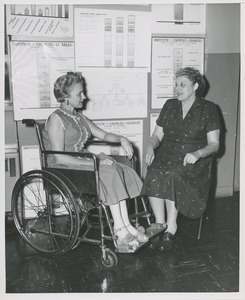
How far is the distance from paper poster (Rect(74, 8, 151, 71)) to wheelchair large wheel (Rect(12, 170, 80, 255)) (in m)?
1.27

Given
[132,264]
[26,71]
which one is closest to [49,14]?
[26,71]

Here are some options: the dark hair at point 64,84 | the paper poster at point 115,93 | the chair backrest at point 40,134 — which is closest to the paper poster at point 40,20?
the paper poster at point 115,93

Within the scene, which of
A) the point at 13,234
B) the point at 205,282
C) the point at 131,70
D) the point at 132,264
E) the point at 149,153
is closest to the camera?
the point at 205,282

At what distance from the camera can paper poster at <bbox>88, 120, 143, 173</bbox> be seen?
13.3 feet

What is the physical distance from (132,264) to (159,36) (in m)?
2.23

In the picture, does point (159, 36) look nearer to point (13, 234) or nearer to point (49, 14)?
point (49, 14)

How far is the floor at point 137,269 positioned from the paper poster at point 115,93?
1.33 meters

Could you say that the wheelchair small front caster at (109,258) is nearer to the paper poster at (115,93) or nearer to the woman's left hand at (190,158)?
the woman's left hand at (190,158)

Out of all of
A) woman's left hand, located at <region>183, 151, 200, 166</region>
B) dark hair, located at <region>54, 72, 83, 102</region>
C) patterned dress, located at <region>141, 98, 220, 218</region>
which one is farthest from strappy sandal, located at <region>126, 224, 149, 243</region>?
dark hair, located at <region>54, 72, 83, 102</region>

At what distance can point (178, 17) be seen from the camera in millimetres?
4008

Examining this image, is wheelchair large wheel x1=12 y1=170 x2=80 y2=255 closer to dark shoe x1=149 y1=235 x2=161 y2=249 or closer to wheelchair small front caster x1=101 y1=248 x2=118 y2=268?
wheelchair small front caster x1=101 y1=248 x2=118 y2=268

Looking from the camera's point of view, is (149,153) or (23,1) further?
(149,153)

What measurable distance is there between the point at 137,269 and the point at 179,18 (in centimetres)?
247

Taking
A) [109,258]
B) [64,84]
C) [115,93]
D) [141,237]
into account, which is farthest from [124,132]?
[109,258]
